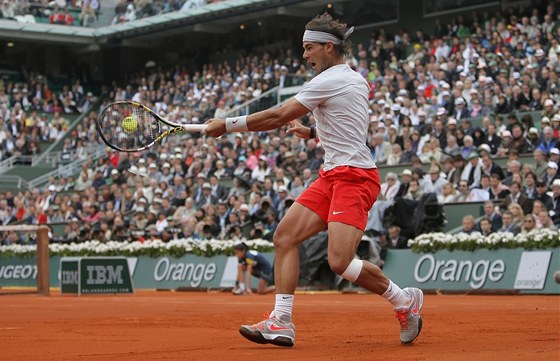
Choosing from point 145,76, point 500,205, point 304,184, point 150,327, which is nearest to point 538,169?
point 500,205

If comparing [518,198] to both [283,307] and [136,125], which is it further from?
[283,307]

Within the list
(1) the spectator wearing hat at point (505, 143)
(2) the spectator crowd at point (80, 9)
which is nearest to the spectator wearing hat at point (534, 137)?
(1) the spectator wearing hat at point (505, 143)

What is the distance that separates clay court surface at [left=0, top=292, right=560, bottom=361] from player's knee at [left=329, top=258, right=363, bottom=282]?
1.68ft

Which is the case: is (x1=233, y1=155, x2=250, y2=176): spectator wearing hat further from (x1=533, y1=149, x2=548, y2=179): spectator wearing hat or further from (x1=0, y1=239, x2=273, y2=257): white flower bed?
(x1=533, y1=149, x2=548, y2=179): spectator wearing hat

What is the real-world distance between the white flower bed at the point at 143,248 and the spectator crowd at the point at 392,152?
62cm

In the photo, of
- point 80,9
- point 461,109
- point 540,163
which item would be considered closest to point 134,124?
point 540,163

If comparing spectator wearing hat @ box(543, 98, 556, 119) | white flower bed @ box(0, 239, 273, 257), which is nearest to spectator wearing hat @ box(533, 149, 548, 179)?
spectator wearing hat @ box(543, 98, 556, 119)

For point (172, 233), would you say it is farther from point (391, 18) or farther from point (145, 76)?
point (145, 76)

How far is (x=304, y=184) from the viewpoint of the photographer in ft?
81.9

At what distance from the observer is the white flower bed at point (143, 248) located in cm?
2300

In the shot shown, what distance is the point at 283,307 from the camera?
316 inches

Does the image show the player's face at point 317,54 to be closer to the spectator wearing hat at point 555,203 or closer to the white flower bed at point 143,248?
the spectator wearing hat at point 555,203

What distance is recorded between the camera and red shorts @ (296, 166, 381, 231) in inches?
312

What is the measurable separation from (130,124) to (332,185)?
1.96 m
